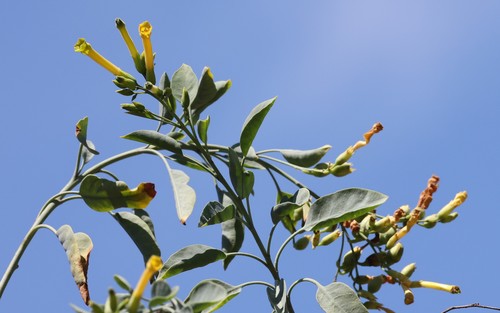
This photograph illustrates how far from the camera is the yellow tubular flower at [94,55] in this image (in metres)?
2.42

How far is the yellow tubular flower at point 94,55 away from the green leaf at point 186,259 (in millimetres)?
656

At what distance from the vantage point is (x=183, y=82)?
7.70 ft

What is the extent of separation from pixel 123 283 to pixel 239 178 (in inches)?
37.0

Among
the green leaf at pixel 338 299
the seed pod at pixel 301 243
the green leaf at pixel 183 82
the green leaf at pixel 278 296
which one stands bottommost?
the green leaf at pixel 278 296

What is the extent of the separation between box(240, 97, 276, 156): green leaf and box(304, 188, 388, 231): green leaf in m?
0.30

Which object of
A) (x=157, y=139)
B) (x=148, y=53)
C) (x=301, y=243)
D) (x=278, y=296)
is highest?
(x=148, y=53)

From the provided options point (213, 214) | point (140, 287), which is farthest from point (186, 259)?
point (140, 287)

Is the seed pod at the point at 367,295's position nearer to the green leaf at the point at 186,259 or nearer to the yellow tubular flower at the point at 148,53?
the green leaf at the point at 186,259

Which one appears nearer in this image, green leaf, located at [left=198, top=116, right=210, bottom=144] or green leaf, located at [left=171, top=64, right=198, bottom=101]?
green leaf, located at [left=198, top=116, right=210, bottom=144]

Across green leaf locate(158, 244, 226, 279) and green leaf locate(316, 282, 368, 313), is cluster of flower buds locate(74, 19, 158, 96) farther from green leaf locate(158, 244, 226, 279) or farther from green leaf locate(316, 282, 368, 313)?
green leaf locate(316, 282, 368, 313)

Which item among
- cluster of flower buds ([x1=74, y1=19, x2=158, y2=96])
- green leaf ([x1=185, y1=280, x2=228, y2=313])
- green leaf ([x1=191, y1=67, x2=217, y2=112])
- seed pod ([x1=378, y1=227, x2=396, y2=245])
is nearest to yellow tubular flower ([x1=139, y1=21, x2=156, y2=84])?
cluster of flower buds ([x1=74, y1=19, x2=158, y2=96])

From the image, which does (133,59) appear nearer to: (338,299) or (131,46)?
(131,46)

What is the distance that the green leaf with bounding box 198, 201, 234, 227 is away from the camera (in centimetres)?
207

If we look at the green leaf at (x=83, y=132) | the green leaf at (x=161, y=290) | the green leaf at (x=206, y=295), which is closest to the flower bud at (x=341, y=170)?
the green leaf at (x=83, y=132)
